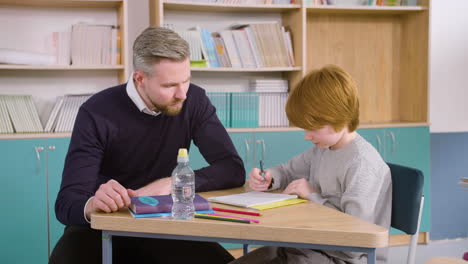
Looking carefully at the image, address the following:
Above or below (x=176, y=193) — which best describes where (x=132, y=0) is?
A: above

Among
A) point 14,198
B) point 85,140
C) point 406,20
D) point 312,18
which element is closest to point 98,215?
point 85,140

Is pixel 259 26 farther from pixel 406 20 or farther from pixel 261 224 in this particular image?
pixel 261 224

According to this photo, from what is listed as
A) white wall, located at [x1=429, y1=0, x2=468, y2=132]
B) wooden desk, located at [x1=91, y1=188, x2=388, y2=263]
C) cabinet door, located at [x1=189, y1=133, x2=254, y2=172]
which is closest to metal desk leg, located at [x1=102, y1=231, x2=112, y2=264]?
wooden desk, located at [x1=91, y1=188, x2=388, y2=263]

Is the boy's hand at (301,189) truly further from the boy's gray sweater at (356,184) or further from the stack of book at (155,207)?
the stack of book at (155,207)

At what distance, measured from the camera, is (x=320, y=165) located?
78.1 inches

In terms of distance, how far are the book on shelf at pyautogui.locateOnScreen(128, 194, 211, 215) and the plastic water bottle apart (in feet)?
0.06

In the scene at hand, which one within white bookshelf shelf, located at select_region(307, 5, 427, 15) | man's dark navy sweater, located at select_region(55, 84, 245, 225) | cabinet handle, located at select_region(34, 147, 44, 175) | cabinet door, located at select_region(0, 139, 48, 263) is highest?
white bookshelf shelf, located at select_region(307, 5, 427, 15)

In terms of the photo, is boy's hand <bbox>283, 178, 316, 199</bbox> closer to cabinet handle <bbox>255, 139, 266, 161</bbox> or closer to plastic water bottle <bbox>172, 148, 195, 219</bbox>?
plastic water bottle <bbox>172, 148, 195, 219</bbox>

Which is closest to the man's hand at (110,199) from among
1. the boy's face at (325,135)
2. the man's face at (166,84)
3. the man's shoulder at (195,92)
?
the man's face at (166,84)

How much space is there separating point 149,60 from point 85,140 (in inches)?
14.4

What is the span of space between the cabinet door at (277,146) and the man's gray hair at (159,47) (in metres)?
1.89

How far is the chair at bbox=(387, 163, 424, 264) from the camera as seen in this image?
1832mm

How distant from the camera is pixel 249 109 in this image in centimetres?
393

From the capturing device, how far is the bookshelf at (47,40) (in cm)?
372
